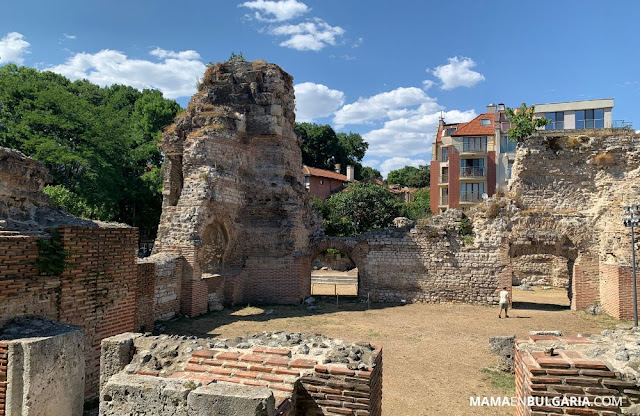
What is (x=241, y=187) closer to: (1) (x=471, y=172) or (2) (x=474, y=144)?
→ (1) (x=471, y=172)

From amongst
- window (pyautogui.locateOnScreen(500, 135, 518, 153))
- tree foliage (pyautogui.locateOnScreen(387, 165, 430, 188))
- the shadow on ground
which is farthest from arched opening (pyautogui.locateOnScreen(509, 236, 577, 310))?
tree foliage (pyautogui.locateOnScreen(387, 165, 430, 188))

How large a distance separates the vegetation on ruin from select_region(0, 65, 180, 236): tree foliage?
14.0m

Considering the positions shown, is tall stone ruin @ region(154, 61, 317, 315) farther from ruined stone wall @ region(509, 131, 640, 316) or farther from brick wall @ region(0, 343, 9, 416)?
brick wall @ region(0, 343, 9, 416)

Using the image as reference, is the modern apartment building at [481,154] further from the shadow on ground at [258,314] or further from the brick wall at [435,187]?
the shadow on ground at [258,314]

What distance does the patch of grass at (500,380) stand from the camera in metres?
7.93

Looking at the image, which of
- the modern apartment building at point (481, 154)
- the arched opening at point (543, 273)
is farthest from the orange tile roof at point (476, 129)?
the arched opening at point (543, 273)

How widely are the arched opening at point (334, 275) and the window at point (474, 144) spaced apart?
16.9 m

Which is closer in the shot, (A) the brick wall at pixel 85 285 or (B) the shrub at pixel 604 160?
(A) the brick wall at pixel 85 285

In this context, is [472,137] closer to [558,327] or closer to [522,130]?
[522,130]

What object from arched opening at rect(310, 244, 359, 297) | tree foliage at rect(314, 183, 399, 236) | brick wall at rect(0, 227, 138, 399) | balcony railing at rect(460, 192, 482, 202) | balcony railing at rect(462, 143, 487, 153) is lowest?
arched opening at rect(310, 244, 359, 297)

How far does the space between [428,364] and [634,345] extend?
17.4 feet

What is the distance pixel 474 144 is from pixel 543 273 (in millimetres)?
17945

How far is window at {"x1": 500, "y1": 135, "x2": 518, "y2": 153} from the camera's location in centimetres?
3647

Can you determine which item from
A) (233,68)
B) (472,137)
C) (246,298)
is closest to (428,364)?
(246,298)
